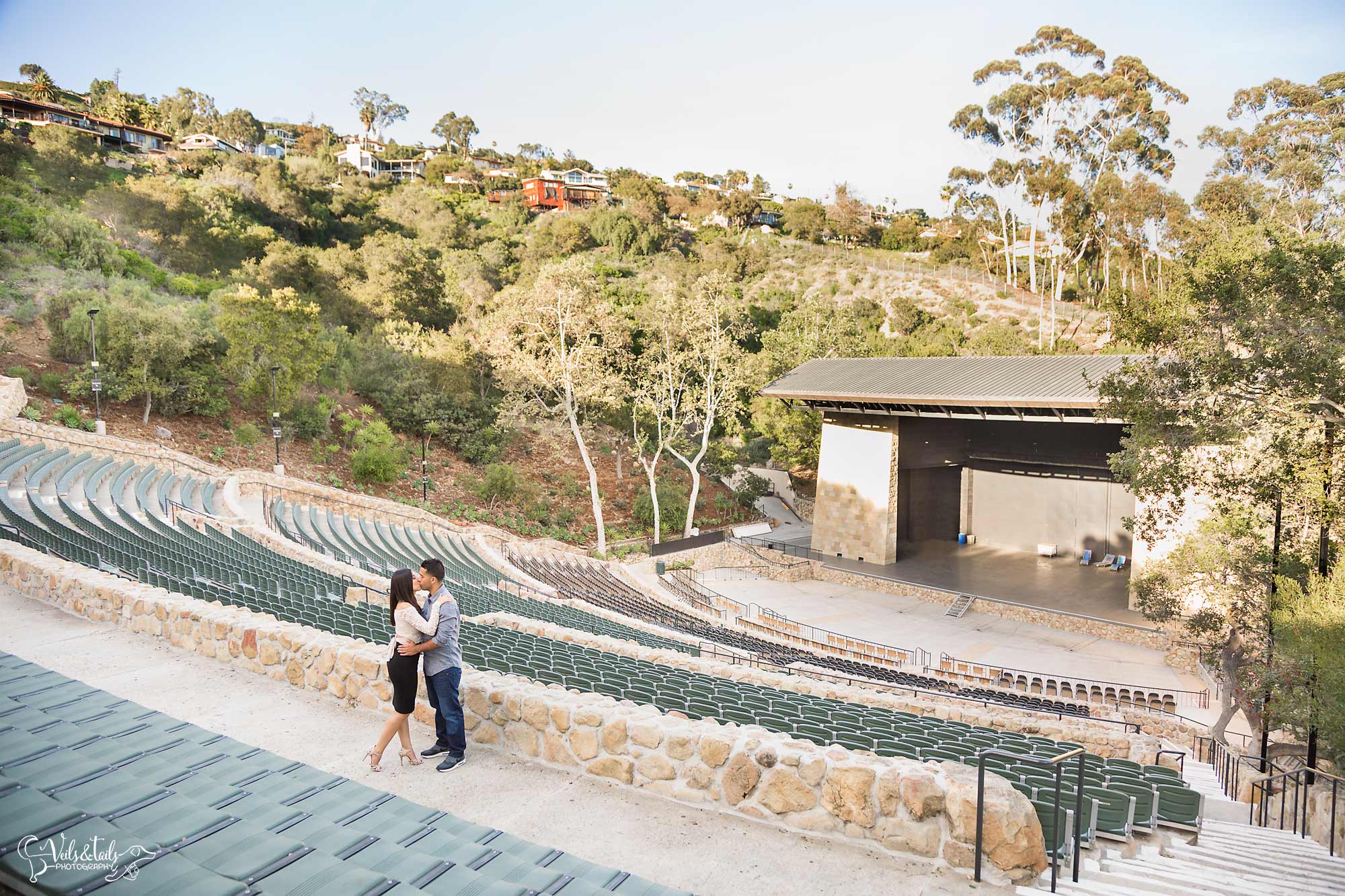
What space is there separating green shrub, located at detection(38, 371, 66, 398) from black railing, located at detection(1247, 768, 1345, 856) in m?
29.2

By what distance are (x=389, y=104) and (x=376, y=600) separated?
95185mm

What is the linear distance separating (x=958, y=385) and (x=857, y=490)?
20.2 feet

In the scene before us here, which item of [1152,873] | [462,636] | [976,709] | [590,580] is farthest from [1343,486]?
[590,580]

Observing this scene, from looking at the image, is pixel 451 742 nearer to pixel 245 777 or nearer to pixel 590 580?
pixel 245 777

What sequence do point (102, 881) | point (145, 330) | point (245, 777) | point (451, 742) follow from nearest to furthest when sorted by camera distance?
Result: 1. point (102, 881)
2. point (245, 777)
3. point (451, 742)
4. point (145, 330)

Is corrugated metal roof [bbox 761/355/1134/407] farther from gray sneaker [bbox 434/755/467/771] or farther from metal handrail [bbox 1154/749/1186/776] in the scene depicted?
gray sneaker [bbox 434/755/467/771]

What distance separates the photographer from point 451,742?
518 cm

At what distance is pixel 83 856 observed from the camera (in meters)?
2.78

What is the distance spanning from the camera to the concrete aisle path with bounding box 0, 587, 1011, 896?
3984 millimetres

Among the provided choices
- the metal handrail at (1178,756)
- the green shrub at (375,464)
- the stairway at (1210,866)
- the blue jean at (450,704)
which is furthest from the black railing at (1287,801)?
the green shrub at (375,464)

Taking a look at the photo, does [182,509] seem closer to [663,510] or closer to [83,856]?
[83,856]

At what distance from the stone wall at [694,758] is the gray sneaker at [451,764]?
337mm

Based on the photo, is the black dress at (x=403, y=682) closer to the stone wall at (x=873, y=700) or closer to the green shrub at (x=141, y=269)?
the stone wall at (x=873, y=700)

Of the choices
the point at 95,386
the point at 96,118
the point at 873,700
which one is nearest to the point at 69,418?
the point at 95,386
